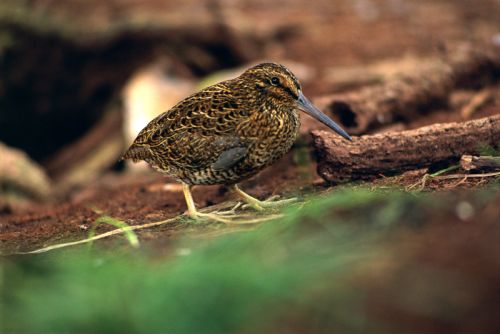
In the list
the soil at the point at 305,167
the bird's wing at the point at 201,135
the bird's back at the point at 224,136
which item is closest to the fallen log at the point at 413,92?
the soil at the point at 305,167

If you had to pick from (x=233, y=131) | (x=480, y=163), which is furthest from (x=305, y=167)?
(x=480, y=163)

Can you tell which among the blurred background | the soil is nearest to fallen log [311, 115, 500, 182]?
the soil

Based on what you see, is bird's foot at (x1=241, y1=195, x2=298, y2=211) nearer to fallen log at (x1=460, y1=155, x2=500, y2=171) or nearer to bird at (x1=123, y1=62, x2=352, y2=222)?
bird at (x1=123, y1=62, x2=352, y2=222)

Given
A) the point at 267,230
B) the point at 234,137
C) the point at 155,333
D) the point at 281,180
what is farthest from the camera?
the point at 281,180

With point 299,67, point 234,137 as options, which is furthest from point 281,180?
point 299,67

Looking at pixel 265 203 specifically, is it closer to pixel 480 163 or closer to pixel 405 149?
pixel 405 149

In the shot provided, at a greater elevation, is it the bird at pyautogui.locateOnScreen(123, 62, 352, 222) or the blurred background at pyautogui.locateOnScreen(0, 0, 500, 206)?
the blurred background at pyautogui.locateOnScreen(0, 0, 500, 206)

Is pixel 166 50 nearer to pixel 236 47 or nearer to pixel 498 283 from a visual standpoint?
pixel 236 47
